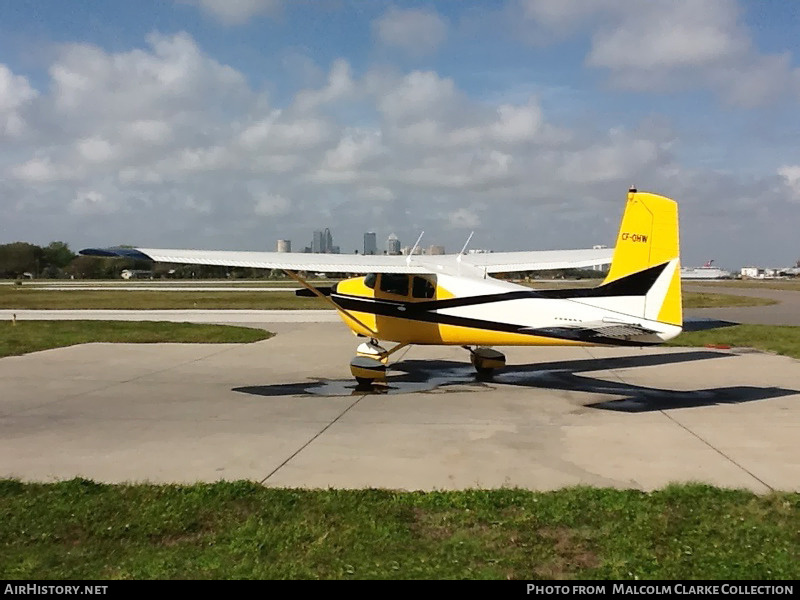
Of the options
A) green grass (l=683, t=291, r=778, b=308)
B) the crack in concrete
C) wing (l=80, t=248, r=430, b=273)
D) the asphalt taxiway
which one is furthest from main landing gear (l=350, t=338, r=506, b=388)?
green grass (l=683, t=291, r=778, b=308)

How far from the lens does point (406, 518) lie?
18.1 ft

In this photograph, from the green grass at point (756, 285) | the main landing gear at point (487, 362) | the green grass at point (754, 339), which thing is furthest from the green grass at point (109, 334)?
the green grass at point (756, 285)

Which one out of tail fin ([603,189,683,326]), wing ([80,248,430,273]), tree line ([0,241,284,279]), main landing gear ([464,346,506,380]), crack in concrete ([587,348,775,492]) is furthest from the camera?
tree line ([0,241,284,279])

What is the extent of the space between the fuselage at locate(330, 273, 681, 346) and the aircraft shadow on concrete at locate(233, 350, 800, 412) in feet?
3.30

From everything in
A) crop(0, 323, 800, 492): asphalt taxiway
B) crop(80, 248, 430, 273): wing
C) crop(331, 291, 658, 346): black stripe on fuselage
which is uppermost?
crop(80, 248, 430, 273): wing

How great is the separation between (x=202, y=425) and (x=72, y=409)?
8.29 feet

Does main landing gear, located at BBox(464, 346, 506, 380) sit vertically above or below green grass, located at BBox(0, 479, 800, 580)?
above

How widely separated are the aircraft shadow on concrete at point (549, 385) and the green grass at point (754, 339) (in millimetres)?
3412

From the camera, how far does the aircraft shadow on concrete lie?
11227 millimetres

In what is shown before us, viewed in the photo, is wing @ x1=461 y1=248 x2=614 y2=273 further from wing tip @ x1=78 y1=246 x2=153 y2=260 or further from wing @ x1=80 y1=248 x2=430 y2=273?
wing tip @ x1=78 y1=246 x2=153 y2=260

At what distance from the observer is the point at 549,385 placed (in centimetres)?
1295

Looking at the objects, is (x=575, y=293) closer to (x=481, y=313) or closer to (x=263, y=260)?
(x=481, y=313)

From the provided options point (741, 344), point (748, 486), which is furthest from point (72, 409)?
point (741, 344)

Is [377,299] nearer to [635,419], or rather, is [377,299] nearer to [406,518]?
[635,419]
